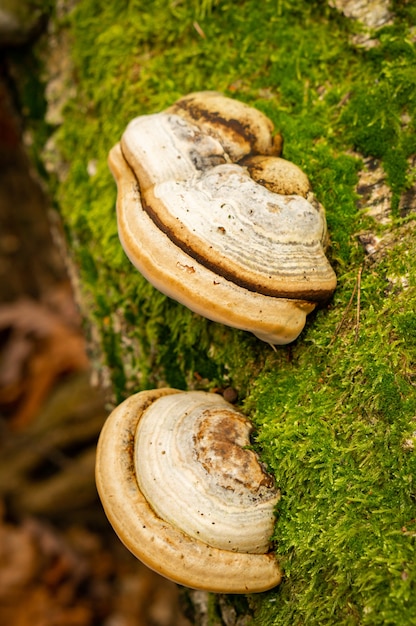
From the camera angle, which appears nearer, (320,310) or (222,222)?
(222,222)

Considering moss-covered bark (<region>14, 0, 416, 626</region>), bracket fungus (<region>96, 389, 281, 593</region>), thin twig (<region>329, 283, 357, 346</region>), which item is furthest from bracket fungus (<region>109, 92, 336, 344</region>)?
bracket fungus (<region>96, 389, 281, 593</region>)

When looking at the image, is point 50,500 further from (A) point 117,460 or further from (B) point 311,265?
(B) point 311,265

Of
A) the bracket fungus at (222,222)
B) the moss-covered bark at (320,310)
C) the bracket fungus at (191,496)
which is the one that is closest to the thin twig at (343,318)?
the moss-covered bark at (320,310)

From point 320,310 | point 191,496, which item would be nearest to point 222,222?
point 320,310

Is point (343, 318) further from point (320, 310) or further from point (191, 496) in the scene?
point (191, 496)

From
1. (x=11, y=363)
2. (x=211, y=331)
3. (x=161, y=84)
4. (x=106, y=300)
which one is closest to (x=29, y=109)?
(x=161, y=84)

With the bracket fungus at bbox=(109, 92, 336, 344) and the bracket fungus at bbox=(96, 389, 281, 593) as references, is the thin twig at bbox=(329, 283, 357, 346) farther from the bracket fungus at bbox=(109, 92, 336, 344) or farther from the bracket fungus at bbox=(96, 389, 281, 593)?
the bracket fungus at bbox=(96, 389, 281, 593)
